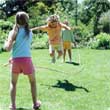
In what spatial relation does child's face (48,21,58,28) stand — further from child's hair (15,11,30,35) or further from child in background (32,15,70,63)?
child's hair (15,11,30,35)

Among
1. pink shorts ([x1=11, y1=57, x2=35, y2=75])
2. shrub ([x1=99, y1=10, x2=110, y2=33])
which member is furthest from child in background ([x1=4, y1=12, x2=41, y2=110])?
shrub ([x1=99, y1=10, x2=110, y2=33])

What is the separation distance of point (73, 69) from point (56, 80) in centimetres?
278

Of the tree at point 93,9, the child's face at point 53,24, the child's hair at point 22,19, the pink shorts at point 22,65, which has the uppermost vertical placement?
the tree at point 93,9

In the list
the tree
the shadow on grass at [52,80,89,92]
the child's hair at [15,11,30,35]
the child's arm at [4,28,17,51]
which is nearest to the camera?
the child's arm at [4,28,17,51]

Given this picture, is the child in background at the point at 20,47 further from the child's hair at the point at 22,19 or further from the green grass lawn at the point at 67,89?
the green grass lawn at the point at 67,89

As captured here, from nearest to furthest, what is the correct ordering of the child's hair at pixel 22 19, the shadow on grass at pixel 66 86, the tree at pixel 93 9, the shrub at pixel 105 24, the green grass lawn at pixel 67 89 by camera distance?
the child's hair at pixel 22 19 → the green grass lawn at pixel 67 89 → the shadow on grass at pixel 66 86 → the shrub at pixel 105 24 → the tree at pixel 93 9

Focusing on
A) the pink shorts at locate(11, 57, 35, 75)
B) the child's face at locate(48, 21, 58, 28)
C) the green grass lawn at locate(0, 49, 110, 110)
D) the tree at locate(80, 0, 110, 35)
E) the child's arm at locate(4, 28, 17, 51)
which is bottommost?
the green grass lawn at locate(0, 49, 110, 110)

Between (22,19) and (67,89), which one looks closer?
(22,19)

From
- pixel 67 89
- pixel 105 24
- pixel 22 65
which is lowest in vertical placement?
pixel 67 89

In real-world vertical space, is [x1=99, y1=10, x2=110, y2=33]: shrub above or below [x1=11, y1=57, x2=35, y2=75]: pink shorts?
above

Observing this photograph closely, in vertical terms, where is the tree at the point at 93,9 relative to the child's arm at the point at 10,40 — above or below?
above

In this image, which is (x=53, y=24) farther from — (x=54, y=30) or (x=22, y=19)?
(x=22, y=19)

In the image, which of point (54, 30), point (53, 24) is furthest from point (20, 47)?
point (54, 30)

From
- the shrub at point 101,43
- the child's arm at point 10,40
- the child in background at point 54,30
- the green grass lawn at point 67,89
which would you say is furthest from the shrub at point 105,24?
the child's arm at point 10,40
